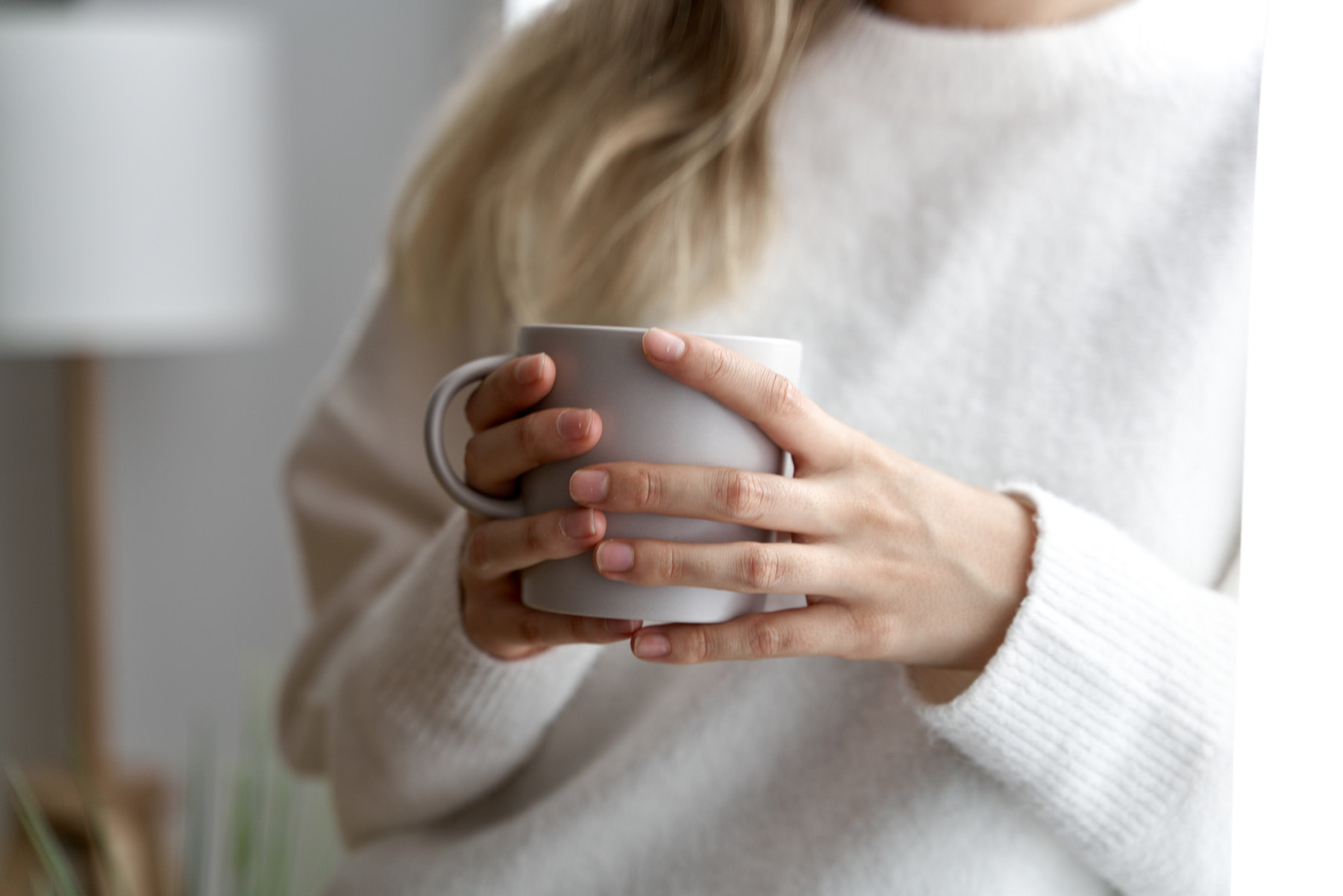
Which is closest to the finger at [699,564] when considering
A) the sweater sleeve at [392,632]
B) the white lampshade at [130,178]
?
the sweater sleeve at [392,632]

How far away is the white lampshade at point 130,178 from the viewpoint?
87 cm

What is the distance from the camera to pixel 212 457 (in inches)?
45.4

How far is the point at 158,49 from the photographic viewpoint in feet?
2.96

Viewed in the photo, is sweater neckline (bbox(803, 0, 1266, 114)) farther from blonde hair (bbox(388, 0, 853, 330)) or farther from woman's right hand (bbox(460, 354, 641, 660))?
woman's right hand (bbox(460, 354, 641, 660))

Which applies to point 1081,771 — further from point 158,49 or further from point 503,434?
point 158,49

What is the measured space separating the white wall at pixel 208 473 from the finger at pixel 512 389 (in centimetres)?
80

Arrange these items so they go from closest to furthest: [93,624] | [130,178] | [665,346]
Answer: [665,346], [130,178], [93,624]

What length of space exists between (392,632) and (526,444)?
0.60 ft

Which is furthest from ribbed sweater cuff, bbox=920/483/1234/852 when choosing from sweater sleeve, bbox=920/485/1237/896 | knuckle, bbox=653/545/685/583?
knuckle, bbox=653/545/685/583

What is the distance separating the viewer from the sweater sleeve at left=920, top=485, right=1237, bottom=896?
11.7 inches

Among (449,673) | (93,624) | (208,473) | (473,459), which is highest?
(473,459)

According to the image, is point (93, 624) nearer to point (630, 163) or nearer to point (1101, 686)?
point (630, 163)

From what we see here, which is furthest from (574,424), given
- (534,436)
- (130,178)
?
(130,178)

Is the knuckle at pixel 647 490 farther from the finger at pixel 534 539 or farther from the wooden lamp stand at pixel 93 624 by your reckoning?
the wooden lamp stand at pixel 93 624
